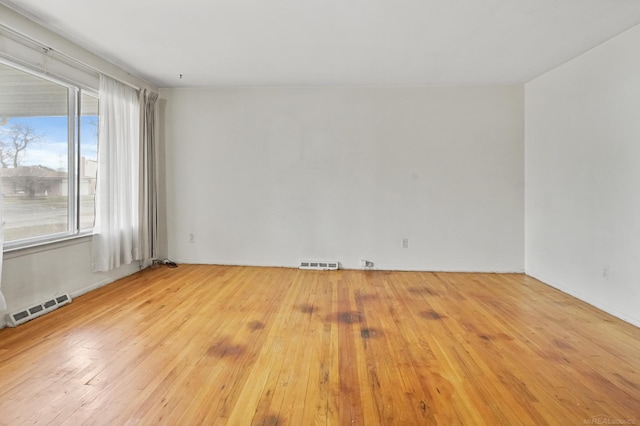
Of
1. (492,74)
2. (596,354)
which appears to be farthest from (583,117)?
(596,354)

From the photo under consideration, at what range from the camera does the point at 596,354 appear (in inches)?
87.0

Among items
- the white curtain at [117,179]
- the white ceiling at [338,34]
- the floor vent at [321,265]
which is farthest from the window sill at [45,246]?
the floor vent at [321,265]

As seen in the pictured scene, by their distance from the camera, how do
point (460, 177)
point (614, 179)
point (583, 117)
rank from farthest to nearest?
point (460, 177) → point (583, 117) → point (614, 179)

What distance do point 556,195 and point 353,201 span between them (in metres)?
2.36

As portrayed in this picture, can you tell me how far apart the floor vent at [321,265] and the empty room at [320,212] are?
42 millimetres

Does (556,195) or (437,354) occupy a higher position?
(556,195)

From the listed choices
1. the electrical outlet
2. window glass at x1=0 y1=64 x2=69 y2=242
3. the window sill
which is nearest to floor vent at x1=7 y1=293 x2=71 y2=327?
the window sill

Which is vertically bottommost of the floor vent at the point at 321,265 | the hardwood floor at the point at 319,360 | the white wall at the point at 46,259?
the hardwood floor at the point at 319,360

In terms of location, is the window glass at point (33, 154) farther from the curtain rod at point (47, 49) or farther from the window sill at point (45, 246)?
the curtain rod at point (47, 49)

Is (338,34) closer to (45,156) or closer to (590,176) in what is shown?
(590,176)

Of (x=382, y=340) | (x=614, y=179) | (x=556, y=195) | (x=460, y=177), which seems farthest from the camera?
(x=460, y=177)

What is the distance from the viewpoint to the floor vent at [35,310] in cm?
258

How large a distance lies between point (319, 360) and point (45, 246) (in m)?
2.71

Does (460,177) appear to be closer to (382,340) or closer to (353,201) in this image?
(353,201)
